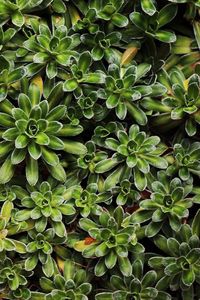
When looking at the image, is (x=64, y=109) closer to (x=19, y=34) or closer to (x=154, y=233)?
(x=19, y=34)

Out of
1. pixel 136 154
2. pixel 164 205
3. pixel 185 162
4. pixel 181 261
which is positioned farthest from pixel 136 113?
pixel 181 261

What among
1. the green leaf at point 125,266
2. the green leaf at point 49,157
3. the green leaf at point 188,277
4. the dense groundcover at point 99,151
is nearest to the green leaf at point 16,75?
the dense groundcover at point 99,151

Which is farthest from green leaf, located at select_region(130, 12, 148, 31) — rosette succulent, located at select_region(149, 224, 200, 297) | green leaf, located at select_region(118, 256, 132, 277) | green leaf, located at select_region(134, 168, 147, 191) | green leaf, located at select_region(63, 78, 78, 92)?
green leaf, located at select_region(118, 256, 132, 277)

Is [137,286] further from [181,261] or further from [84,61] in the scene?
[84,61]

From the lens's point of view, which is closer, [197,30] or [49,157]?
[49,157]

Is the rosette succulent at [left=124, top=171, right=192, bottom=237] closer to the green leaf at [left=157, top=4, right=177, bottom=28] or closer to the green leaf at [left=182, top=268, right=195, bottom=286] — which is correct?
the green leaf at [left=182, top=268, right=195, bottom=286]

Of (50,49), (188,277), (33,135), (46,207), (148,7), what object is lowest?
(188,277)

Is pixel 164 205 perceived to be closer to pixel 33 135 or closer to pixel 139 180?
pixel 139 180

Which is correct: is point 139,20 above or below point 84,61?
above
